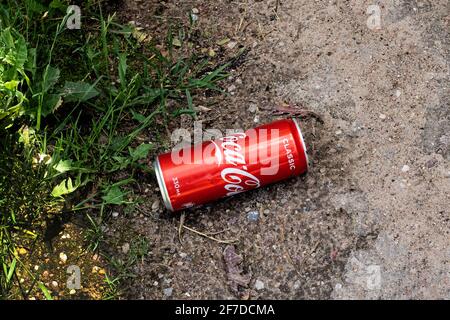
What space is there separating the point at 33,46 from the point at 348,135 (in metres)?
1.22

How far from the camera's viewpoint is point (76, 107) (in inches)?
101

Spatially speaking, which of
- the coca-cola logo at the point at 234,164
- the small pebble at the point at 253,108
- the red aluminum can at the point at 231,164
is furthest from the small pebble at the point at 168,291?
the small pebble at the point at 253,108

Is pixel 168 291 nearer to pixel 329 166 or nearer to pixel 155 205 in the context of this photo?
pixel 155 205

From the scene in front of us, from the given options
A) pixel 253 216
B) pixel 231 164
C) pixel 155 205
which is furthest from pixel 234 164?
pixel 155 205

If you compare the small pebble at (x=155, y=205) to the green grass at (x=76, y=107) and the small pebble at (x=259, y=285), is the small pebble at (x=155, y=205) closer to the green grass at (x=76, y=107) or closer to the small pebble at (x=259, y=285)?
the green grass at (x=76, y=107)

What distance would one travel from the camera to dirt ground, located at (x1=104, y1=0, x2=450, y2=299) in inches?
96.9

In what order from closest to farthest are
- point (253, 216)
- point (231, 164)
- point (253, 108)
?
point (231, 164), point (253, 216), point (253, 108)

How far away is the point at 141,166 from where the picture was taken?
101 inches

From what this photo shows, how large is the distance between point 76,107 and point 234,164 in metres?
0.63

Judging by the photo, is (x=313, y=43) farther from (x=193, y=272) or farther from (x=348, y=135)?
(x=193, y=272)

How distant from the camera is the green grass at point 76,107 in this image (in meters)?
2.47

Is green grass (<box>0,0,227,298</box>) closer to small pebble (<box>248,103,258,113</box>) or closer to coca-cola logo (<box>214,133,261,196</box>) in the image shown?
small pebble (<box>248,103,258,113</box>)

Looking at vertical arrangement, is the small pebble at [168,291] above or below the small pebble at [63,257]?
below
